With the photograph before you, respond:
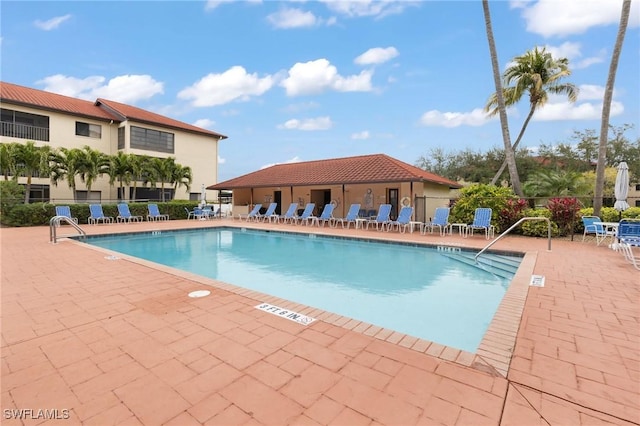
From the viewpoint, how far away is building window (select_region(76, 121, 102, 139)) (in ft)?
74.3

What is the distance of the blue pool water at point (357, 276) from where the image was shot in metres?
4.59

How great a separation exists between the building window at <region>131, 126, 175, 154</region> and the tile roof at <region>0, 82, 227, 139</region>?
76 centimetres

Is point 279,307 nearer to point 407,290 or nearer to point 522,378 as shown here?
point 522,378

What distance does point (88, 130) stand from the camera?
23141 mm

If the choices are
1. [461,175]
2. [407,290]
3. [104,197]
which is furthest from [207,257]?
[461,175]

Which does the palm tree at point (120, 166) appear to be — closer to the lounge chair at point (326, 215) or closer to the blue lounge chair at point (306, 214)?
the blue lounge chair at point (306, 214)

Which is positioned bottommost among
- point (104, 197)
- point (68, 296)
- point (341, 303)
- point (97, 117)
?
point (341, 303)

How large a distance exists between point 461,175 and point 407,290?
30.5 metres

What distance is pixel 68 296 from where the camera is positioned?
4406 mm

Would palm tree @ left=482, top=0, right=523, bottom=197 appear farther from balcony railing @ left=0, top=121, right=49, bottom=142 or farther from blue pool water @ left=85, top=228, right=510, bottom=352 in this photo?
balcony railing @ left=0, top=121, right=49, bottom=142

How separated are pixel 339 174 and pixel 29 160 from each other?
50.4 ft

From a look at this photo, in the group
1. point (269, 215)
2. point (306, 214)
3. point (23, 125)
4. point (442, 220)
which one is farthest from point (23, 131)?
point (442, 220)

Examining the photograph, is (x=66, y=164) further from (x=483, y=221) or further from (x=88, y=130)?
(x=483, y=221)

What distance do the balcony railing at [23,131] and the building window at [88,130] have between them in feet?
6.28
